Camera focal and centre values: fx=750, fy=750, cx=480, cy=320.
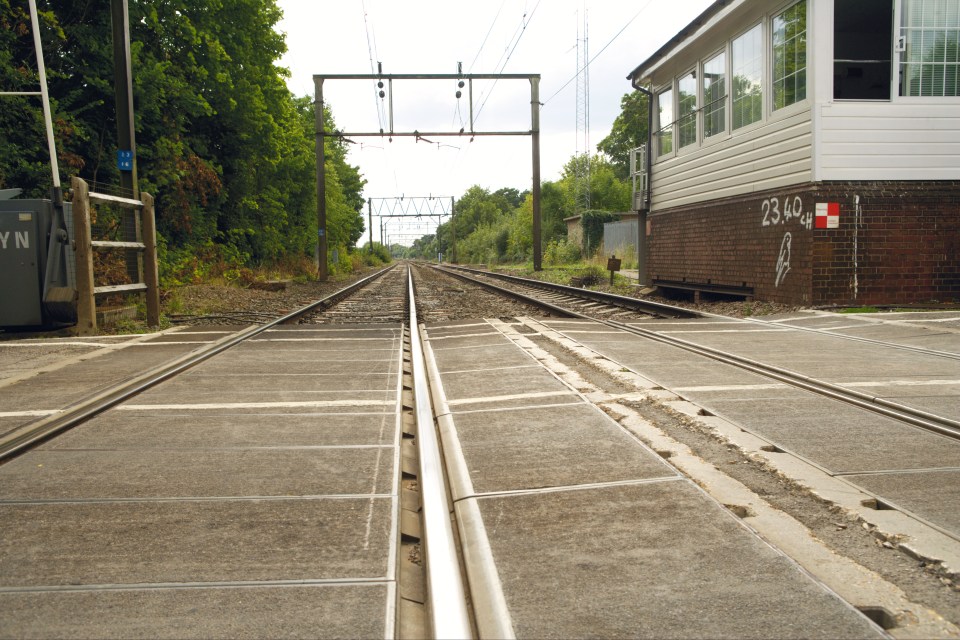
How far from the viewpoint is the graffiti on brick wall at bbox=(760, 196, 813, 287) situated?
12.8m

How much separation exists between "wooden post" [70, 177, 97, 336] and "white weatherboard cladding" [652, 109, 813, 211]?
11.2m

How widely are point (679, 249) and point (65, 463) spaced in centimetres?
1644

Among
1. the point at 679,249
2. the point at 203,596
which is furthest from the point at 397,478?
the point at 679,249

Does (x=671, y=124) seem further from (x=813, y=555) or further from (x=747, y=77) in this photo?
(x=813, y=555)

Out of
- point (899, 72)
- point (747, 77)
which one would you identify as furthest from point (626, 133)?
point (899, 72)

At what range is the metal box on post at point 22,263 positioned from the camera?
10180mm

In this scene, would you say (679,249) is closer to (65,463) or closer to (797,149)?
(797,149)

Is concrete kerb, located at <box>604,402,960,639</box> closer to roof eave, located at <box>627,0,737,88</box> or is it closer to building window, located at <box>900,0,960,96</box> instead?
building window, located at <box>900,0,960,96</box>

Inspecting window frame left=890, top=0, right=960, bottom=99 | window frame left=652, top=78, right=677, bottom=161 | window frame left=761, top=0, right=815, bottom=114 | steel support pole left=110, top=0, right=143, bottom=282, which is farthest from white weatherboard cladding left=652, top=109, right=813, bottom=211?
steel support pole left=110, top=0, right=143, bottom=282

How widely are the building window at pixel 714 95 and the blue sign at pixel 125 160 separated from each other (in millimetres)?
11934

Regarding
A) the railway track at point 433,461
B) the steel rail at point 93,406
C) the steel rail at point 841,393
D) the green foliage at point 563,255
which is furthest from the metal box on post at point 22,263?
the green foliage at point 563,255

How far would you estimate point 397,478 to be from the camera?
11.8 ft

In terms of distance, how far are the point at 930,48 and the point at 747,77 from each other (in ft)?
11.2

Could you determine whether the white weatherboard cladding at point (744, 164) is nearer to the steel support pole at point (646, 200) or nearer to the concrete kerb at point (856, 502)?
the steel support pole at point (646, 200)
